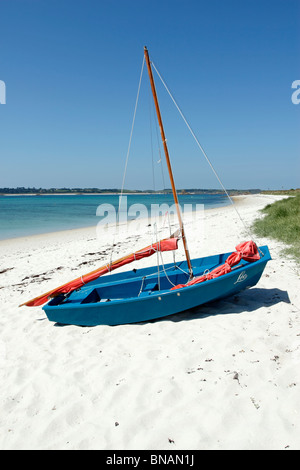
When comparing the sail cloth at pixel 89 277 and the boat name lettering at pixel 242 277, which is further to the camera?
the sail cloth at pixel 89 277

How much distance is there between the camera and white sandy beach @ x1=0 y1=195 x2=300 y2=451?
2877 millimetres

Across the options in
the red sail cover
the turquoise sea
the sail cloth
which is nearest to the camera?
the red sail cover

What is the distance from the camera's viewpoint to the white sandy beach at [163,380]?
2877 millimetres

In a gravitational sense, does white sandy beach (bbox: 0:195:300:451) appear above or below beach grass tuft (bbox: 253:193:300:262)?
below

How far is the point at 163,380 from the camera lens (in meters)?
3.65

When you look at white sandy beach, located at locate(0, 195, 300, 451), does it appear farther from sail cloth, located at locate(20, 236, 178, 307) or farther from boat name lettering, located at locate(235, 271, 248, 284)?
boat name lettering, located at locate(235, 271, 248, 284)

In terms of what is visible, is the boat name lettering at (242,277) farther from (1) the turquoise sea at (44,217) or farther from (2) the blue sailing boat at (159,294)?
(1) the turquoise sea at (44,217)

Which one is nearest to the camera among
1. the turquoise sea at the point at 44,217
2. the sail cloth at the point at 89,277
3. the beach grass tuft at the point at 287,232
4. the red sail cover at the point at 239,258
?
the red sail cover at the point at 239,258

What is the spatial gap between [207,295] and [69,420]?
3.17m
